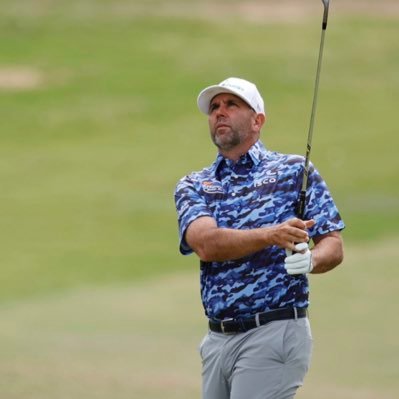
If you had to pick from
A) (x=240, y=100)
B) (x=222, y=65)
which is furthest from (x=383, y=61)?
(x=240, y=100)

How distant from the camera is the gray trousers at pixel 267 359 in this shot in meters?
6.21

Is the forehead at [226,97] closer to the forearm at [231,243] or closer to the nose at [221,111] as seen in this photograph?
the nose at [221,111]

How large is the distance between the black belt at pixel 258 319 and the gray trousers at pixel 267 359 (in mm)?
20

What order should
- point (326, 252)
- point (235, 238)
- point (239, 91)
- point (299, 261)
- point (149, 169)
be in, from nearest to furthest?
point (299, 261), point (235, 238), point (326, 252), point (239, 91), point (149, 169)

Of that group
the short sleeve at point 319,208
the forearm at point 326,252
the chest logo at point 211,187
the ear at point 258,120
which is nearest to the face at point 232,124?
the ear at point 258,120

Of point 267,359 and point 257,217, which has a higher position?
point 257,217

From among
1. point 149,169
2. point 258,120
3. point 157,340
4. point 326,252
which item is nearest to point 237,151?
point 258,120

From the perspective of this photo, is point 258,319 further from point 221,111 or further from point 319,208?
point 221,111

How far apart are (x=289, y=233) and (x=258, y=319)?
20.2 inches

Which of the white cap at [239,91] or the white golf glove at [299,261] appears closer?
the white golf glove at [299,261]

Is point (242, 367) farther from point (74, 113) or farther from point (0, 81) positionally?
point (0, 81)

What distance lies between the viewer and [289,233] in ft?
19.3

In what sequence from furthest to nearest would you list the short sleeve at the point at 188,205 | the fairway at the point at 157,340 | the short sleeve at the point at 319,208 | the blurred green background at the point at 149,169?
1. the blurred green background at the point at 149,169
2. the fairway at the point at 157,340
3. the short sleeve at the point at 188,205
4. the short sleeve at the point at 319,208

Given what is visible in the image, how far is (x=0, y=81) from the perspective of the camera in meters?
33.3
